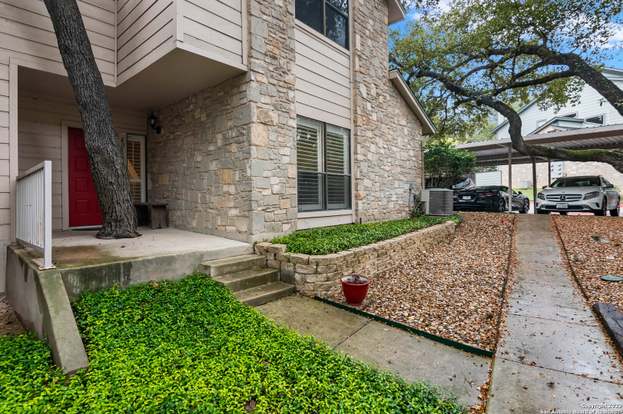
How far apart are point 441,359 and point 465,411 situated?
2.13 feet

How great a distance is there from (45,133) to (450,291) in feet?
25.1

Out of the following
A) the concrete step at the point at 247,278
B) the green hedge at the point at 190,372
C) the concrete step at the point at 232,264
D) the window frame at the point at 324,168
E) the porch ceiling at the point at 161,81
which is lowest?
the green hedge at the point at 190,372

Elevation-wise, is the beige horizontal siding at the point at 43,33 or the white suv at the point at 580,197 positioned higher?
the beige horizontal siding at the point at 43,33

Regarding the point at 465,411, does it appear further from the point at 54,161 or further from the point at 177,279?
the point at 54,161

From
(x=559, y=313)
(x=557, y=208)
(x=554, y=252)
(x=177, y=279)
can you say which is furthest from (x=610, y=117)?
(x=177, y=279)

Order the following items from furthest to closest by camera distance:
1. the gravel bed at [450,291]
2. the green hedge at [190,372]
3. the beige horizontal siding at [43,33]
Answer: the beige horizontal siding at [43,33]
the gravel bed at [450,291]
the green hedge at [190,372]

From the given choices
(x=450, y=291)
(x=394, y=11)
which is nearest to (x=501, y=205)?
(x=394, y=11)

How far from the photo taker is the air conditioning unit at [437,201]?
945cm

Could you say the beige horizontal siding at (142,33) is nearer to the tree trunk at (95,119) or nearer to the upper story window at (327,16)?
the tree trunk at (95,119)

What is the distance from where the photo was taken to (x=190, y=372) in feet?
6.91

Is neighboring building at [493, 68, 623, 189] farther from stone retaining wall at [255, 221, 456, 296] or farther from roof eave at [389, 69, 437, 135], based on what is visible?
stone retaining wall at [255, 221, 456, 296]

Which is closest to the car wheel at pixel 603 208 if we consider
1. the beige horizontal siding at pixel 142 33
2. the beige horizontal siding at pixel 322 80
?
the beige horizontal siding at pixel 322 80

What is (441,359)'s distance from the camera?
8.48 ft

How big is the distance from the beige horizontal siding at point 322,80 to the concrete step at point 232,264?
9.45ft
